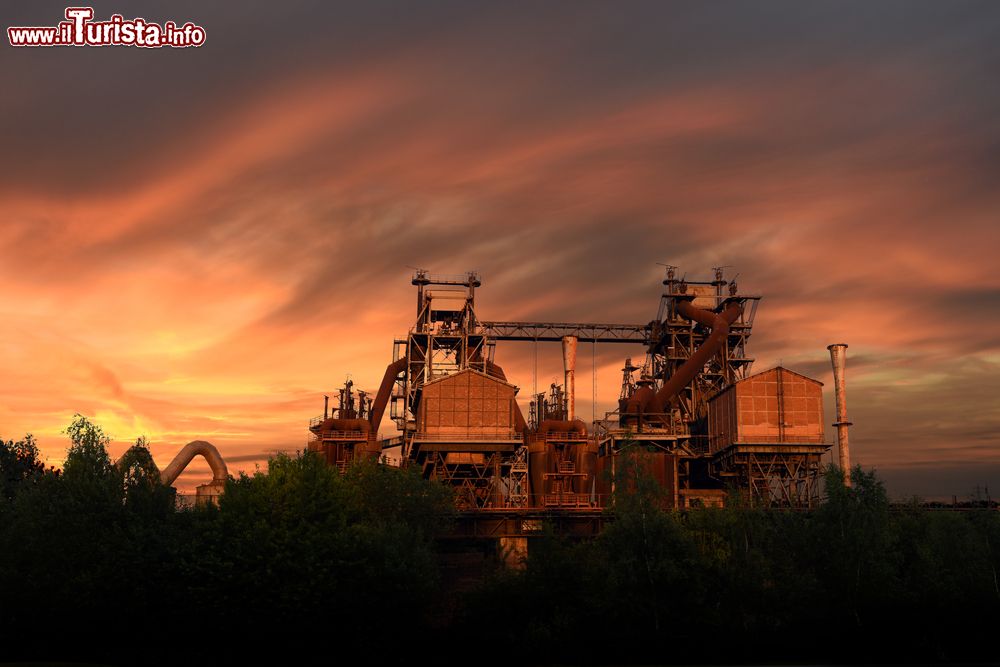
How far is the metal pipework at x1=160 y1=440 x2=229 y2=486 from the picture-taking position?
7700 centimetres

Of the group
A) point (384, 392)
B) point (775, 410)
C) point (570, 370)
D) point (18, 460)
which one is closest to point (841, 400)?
point (775, 410)

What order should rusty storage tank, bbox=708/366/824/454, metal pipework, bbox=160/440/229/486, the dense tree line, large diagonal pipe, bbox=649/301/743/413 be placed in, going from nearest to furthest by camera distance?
the dense tree line → metal pipework, bbox=160/440/229/486 → rusty storage tank, bbox=708/366/824/454 → large diagonal pipe, bbox=649/301/743/413

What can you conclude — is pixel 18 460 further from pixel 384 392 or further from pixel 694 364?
pixel 694 364

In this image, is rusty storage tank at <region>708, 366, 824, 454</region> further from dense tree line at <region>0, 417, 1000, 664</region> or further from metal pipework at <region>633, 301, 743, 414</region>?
dense tree line at <region>0, 417, 1000, 664</region>

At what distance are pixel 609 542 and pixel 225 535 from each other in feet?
70.1

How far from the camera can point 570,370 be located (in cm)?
9325

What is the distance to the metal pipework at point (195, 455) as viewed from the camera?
253 ft

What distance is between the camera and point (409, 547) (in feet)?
182

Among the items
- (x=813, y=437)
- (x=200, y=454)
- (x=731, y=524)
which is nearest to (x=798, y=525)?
(x=731, y=524)

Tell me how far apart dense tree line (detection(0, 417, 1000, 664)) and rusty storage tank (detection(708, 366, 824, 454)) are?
1053 inches

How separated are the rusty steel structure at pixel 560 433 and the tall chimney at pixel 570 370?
154 millimetres

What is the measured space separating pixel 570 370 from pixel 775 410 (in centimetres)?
2028

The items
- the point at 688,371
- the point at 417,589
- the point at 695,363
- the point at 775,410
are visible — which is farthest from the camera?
the point at 688,371

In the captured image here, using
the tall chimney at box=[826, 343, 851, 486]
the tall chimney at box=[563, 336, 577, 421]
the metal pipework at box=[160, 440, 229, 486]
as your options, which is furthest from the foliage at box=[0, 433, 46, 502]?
the tall chimney at box=[826, 343, 851, 486]
